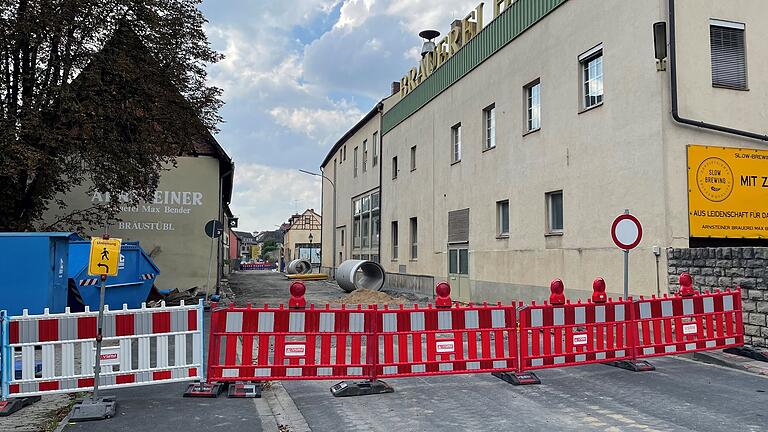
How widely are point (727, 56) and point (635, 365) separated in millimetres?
7324

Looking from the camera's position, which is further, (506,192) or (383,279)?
(383,279)

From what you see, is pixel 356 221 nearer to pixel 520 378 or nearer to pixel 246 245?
pixel 520 378

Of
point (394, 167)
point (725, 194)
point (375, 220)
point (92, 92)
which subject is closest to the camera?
point (725, 194)

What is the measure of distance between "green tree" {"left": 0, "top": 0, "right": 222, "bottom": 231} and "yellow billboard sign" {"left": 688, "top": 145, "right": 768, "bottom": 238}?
12749mm

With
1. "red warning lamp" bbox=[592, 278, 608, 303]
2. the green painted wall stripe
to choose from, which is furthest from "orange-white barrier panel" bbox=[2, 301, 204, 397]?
the green painted wall stripe

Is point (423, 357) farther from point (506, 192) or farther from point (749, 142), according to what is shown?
point (506, 192)

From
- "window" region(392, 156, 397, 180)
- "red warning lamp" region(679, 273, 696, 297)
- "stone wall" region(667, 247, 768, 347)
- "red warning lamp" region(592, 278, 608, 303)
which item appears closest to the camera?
"red warning lamp" region(592, 278, 608, 303)

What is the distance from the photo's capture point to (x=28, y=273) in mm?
10953

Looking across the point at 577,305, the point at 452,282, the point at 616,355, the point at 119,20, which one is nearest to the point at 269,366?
the point at 577,305

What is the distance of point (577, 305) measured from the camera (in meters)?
8.06

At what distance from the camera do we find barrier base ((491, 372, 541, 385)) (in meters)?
7.70

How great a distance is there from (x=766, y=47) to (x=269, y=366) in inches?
461

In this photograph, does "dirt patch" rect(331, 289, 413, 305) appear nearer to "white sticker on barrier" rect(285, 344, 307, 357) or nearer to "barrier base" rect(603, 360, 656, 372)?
"barrier base" rect(603, 360, 656, 372)

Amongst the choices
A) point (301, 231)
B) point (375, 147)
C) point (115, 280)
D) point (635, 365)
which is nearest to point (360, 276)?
point (375, 147)
